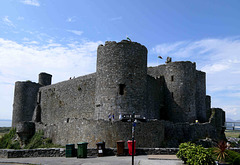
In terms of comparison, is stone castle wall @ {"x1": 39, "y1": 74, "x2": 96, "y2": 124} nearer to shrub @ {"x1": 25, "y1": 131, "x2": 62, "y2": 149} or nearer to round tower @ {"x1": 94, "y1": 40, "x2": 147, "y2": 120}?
shrub @ {"x1": 25, "y1": 131, "x2": 62, "y2": 149}

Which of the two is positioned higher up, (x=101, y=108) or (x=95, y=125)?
(x=101, y=108)

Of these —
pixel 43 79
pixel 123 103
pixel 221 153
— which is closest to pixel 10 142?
pixel 43 79

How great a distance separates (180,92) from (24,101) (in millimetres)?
24947

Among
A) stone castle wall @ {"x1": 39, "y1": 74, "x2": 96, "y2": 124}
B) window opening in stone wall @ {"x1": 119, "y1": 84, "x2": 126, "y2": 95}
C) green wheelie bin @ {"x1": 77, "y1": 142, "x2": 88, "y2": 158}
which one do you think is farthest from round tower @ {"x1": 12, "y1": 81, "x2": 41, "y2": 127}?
green wheelie bin @ {"x1": 77, "y1": 142, "x2": 88, "y2": 158}

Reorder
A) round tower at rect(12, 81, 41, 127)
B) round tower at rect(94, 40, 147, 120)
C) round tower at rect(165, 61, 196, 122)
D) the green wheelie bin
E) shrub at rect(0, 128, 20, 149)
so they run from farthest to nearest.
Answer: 1. round tower at rect(12, 81, 41, 127)
2. shrub at rect(0, 128, 20, 149)
3. round tower at rect(165, 61, 196, 122)
4. round tower at rect(94, 40, 147, 120)
5. the green wheelie bin

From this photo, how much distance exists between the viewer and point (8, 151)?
15367 mm

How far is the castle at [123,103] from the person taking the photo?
19.1 meters

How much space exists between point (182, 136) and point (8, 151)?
15316 millimetres

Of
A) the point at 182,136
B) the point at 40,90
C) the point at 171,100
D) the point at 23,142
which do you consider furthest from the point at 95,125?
the point at 40,90

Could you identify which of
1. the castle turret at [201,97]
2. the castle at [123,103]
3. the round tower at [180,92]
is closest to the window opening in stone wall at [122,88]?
the castle at [123,103]

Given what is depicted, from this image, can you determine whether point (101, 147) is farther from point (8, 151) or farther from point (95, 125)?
point (8, 151)

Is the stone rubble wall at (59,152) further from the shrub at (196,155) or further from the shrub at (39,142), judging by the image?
the shrub at (39,142)

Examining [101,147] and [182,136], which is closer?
[101,147]

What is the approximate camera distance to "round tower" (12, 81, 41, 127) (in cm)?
3903
